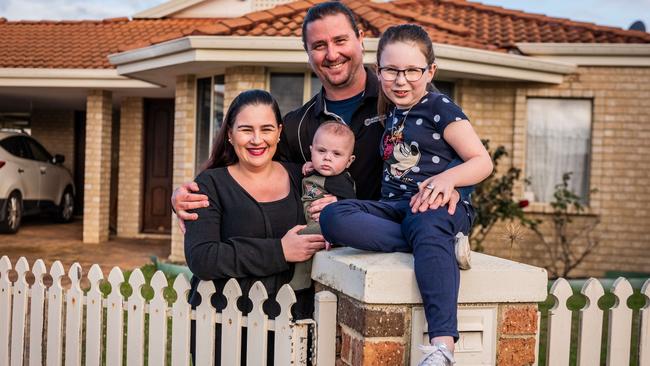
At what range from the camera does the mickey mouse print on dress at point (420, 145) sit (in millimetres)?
2633

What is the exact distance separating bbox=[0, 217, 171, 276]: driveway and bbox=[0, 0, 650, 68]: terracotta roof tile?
3.05 meters

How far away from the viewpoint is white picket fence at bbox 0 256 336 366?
2.63 meters

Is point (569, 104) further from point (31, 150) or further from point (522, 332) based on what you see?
point (31, 150)

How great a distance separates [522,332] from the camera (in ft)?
7.93

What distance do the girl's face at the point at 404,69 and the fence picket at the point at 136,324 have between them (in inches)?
62.0

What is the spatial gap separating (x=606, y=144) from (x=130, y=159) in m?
8.72

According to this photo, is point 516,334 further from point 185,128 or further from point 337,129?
point 185,128

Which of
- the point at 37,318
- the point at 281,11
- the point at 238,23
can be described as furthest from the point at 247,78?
the point at 37,318

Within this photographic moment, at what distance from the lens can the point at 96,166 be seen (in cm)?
1328

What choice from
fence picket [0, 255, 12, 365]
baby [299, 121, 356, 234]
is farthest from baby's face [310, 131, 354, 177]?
Answer: fence picket [0, 255, 12, 365]

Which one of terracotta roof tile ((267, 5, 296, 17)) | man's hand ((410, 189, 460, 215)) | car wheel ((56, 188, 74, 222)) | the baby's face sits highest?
terracotta roof tile ((267, 5, 296, 17))

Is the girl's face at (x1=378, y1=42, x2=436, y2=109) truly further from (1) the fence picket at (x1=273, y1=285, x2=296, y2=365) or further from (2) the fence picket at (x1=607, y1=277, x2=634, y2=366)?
(2) the fence picket at (x1=607, y1=277, x2=634, y2=366)

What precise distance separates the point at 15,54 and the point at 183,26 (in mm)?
3035

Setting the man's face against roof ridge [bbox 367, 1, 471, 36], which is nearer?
the man's face
